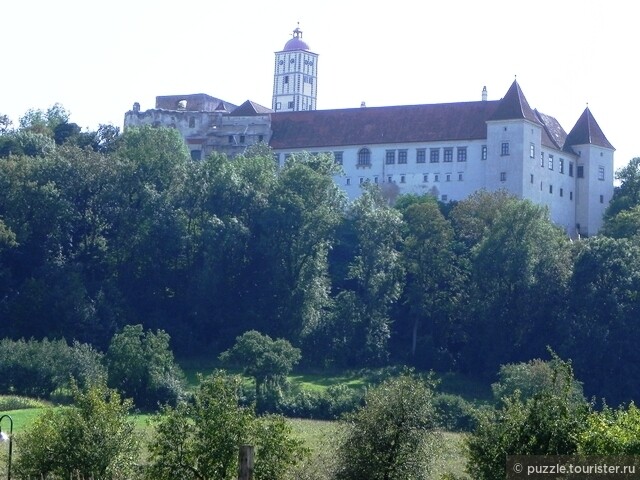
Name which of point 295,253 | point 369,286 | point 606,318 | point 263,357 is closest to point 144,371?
point 263,357

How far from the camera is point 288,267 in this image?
7606 centimetres

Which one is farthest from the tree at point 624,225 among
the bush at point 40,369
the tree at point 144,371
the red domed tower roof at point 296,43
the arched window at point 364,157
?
the red domed tower roof at point 296,43

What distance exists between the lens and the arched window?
9500 cm

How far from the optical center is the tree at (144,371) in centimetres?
6241

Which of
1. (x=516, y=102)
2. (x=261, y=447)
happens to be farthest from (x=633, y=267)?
(x=261, y=447)

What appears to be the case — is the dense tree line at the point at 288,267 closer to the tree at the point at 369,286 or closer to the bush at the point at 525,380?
the tree at the point at 369,286

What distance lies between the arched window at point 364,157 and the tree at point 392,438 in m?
57.1

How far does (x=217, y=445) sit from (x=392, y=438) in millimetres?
4747

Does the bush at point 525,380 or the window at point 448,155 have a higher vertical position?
the window at point 448,155

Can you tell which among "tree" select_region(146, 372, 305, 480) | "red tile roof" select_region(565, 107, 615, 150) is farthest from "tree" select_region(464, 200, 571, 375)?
"tree" select_region(146, 372, 305, 480)

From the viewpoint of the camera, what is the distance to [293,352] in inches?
2633

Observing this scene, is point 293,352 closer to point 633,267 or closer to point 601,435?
point 633,267

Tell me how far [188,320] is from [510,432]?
45.9 meters

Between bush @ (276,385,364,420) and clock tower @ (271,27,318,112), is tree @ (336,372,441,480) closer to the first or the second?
bush @ (276,385,364,420)
